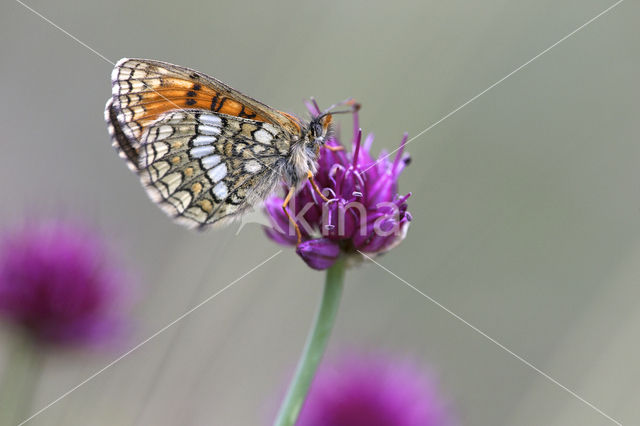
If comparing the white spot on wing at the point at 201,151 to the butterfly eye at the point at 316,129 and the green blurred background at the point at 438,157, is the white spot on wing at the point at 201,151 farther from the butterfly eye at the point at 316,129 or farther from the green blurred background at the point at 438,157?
the green blurred background at the point at 438,157

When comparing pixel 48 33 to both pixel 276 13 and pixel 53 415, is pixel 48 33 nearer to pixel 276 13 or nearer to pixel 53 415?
pixel 276 13

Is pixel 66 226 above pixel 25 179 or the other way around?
above

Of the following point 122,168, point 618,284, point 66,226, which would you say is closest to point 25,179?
point 122,168

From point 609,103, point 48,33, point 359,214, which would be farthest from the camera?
point 48,33

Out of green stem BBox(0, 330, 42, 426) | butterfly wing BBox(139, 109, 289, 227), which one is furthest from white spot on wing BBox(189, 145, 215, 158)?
green stem BBox(0, 330, 42, 426)

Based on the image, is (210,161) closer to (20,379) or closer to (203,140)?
(203,140)

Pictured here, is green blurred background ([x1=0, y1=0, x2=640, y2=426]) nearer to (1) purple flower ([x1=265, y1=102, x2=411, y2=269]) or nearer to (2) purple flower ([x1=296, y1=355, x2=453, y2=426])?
(2) purple flower ([x1=296, y1=355, x2=453, y2=426])

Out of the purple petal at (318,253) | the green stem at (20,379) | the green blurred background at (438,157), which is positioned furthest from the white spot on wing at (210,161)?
the green blurred background at (438,157)
